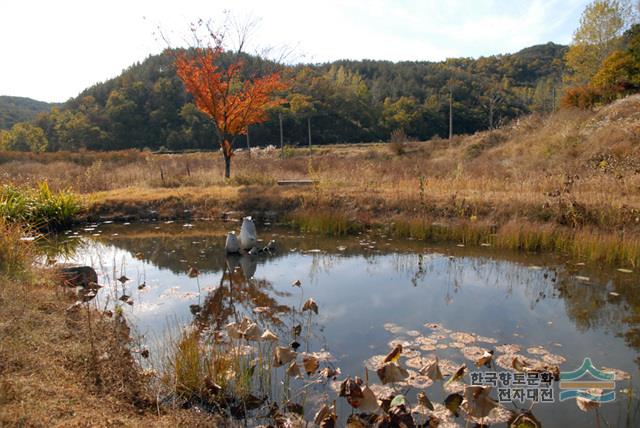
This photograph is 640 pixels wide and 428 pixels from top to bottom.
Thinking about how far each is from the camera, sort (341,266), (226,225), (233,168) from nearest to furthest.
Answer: (341,266) < (226,225) < (233,168)

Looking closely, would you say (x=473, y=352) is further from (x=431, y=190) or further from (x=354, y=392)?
(x=431, y=190)

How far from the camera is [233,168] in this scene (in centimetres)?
1664

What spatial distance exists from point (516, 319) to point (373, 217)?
208 inches

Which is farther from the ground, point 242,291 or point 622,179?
point 622,179

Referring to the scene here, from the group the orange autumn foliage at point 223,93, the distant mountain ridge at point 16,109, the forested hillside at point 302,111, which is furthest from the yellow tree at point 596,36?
the distant mountain ridge at point 16,109

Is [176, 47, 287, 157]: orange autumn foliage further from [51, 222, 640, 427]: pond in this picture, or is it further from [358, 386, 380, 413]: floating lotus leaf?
[358, 386, 380, 413]: floating lotus leaf

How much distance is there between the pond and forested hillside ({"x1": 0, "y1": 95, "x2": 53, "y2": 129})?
6800 centimetres

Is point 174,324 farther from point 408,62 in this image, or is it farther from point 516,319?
point 408,62

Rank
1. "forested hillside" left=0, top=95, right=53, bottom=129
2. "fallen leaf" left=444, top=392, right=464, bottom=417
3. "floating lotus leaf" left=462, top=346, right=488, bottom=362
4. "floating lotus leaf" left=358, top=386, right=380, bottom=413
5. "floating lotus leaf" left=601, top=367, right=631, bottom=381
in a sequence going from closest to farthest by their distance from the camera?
1. "floating lotus leaf" left=358, top=386, right=380, bottom=413
2. "fallen leaf" left=444, top=392, right=464, bottom=417
3. "floating lotus leaf" left=601, top=367, right=631, bottom=381
4. "floating lotus leaf" left=462, top=346, right=488, bottom=362
5. "forested hillside" left=0, top=95, right=53, bottom=129

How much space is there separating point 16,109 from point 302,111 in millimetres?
50599

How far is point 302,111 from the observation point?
49.8 meters

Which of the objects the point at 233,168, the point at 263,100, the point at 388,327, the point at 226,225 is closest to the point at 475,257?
the point at 388,327

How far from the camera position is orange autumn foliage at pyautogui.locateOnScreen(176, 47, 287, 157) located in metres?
13.5

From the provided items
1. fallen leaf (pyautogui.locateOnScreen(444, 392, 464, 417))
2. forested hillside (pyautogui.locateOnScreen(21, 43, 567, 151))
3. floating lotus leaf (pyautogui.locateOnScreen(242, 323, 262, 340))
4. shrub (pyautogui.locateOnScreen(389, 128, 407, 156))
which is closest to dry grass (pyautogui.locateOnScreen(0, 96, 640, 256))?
fallen leaf (pyautogui.locateOnScreen(444, 392, 464, 417))
